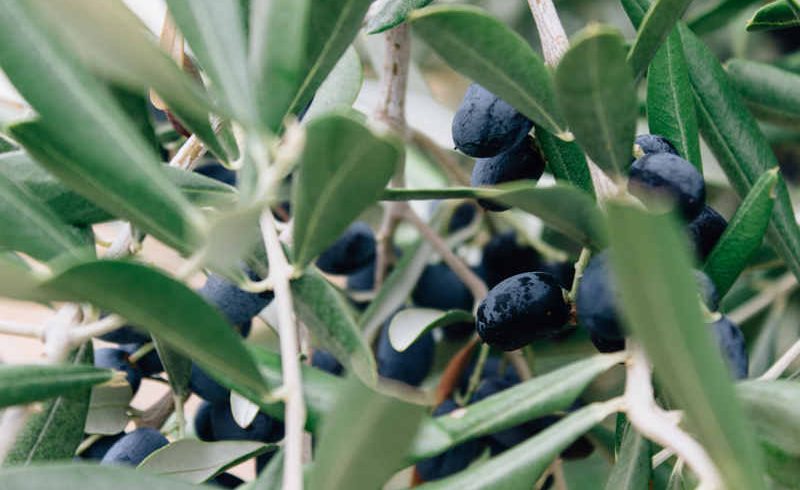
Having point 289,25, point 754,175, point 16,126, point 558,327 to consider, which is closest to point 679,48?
point 754,175

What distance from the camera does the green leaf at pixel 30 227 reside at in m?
0.50

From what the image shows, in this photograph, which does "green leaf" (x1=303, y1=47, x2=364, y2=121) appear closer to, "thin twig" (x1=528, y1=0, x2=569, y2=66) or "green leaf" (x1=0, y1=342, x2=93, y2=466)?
"thin twig" (x1=528, y1=0, x2=569, y2=66)

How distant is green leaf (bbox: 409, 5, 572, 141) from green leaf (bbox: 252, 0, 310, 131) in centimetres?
7

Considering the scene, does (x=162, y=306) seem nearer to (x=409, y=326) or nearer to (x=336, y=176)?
(x=336, y=176)

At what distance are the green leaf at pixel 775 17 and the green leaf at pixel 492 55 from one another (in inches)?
9.4

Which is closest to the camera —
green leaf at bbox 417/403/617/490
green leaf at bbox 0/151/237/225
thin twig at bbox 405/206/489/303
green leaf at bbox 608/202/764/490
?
green leaf at bbox 608/202/764/490

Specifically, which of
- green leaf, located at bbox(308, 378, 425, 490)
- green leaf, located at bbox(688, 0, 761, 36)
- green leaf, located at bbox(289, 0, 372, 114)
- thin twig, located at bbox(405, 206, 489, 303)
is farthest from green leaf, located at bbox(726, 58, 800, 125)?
green leaf, located at bbox(308, 378, 425, 490)

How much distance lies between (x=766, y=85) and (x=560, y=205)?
459 mm

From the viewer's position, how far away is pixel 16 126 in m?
0.41

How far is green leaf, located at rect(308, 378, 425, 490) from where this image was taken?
37cm

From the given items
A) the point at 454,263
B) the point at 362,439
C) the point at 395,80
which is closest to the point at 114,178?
the point at 362,439

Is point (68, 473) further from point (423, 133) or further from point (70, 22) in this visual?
point (423, 133)

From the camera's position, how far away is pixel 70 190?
0.55 m

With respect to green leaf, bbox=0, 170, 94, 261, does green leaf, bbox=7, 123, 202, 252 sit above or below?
above
